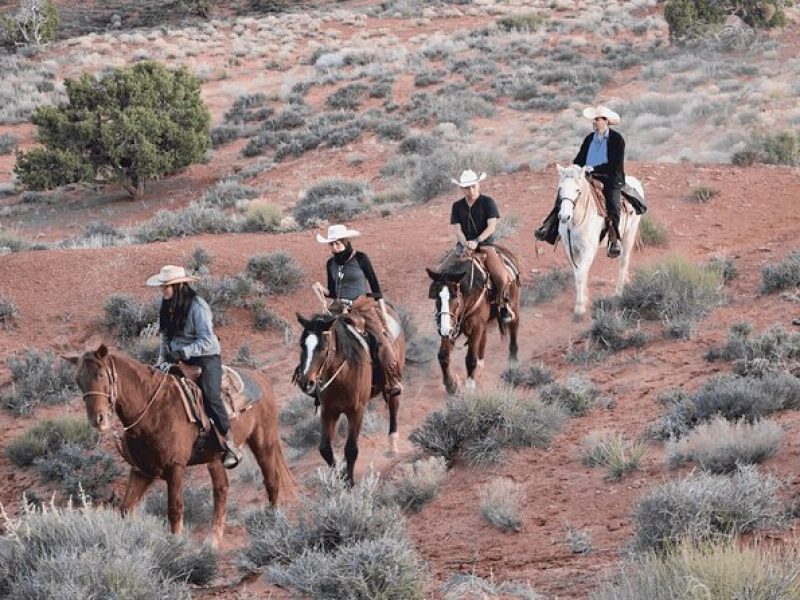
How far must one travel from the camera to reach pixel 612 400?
10906 mm

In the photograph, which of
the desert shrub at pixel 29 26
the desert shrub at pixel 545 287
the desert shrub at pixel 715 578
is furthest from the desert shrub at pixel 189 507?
the desert shrub at pixel 29 26

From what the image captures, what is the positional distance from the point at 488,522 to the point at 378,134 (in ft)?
76.2

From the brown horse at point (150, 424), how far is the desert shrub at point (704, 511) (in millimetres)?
4132

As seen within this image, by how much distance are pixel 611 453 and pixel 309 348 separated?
302 centimetres

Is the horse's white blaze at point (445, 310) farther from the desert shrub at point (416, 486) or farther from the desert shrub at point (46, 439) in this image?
the desert shrub at point (46, 439)

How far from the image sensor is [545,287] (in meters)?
15.9

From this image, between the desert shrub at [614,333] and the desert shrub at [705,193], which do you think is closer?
the desert shrub at [614,333]

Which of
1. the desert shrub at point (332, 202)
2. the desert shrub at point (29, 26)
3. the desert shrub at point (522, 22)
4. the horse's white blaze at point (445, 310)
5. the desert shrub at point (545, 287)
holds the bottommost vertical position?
the desert shrub at point (545, 287)

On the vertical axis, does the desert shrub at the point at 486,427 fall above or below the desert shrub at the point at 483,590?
below

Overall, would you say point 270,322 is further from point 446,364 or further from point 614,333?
point 614,333

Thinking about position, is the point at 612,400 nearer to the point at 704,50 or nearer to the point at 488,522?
the point at 488,522

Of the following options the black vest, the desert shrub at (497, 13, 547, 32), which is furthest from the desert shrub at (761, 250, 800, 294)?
the desert shrub at (497, 13, 547, 32)

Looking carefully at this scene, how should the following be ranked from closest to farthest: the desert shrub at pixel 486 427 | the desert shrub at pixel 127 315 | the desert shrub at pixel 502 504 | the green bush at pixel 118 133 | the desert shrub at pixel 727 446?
the desert shrub at pixel 727 446, the desert shrub at pixel 502 504, the desert shrub at pixel 486 427, the desert shrub at pixel 127 315, the green bush at pixel 118 133

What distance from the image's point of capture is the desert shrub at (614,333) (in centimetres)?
1310
